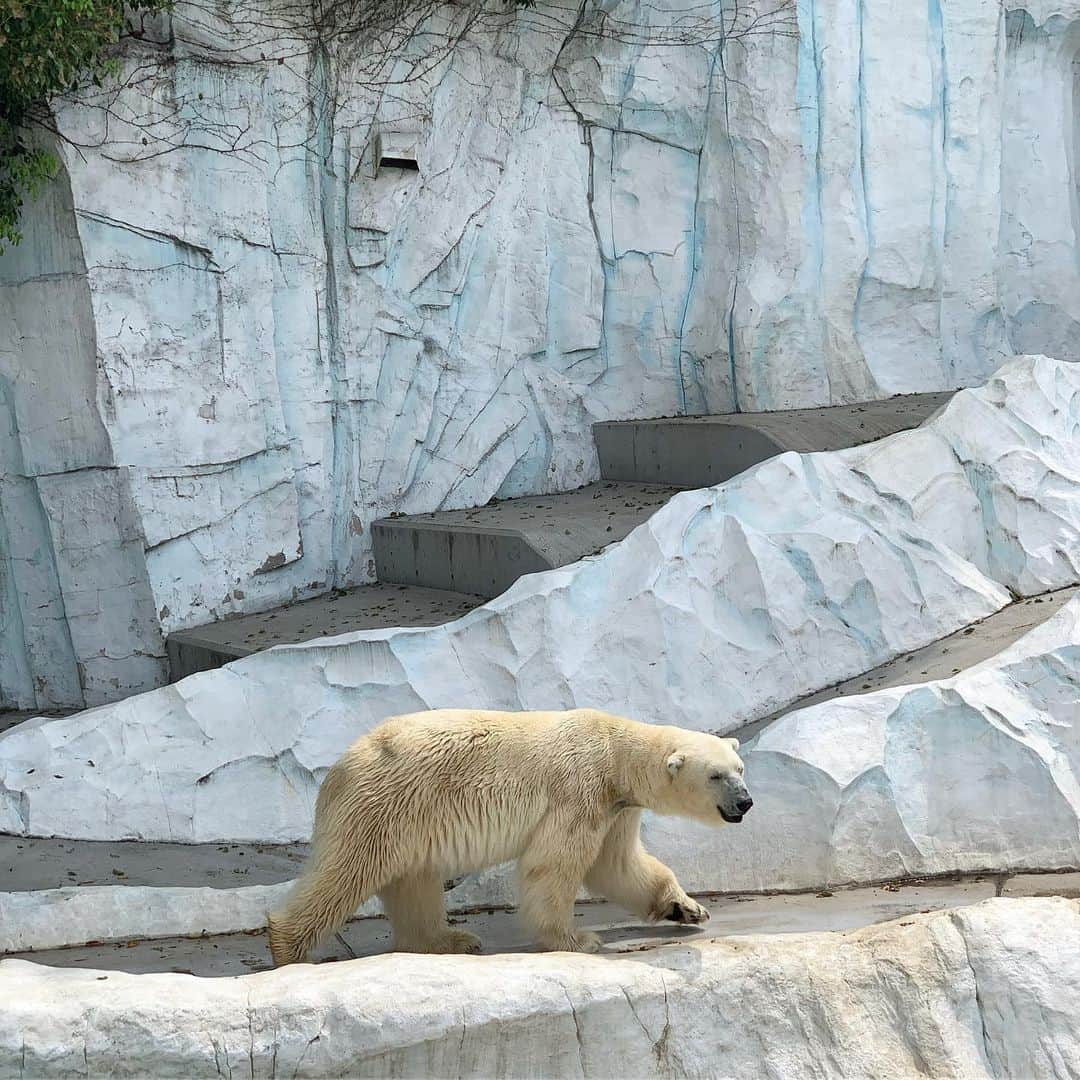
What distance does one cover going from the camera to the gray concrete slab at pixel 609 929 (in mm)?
4395

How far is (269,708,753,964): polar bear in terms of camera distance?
4258 millimetres

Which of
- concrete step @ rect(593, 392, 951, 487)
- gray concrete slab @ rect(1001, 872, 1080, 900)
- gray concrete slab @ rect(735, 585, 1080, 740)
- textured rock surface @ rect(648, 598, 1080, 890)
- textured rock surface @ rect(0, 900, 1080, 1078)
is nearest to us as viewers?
textured rock surface @ rect(0, 900, 1080, 1078)

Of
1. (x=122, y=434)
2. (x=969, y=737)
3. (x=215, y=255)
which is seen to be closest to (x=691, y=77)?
(x=215, y=255)

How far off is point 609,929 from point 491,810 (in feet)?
2.15

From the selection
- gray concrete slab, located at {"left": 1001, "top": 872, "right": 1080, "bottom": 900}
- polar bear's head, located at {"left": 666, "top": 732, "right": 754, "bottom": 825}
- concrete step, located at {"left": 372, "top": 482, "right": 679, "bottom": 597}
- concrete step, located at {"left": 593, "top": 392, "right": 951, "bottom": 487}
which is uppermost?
concrete step, located at {"left": 593, "top": 392, "right": 951, "bottom": 487}

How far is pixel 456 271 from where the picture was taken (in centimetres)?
910

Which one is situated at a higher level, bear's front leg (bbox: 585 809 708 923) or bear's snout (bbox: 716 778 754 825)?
bear's snout (bbox: 716 778 754 825)

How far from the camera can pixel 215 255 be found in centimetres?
812

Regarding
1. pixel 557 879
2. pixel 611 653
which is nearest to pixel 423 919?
pixel 557 879

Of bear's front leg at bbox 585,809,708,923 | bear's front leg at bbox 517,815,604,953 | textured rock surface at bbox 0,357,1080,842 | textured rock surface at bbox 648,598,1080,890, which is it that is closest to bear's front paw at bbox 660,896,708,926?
bear's front leg at bbox 585,809,708,923

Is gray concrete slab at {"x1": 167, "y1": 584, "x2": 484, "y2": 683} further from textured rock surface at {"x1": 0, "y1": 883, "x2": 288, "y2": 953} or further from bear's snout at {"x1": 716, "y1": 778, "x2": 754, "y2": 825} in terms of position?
bear's snout at {"x1": 716, "y1": 778, "x2": 754, "y2": 825}

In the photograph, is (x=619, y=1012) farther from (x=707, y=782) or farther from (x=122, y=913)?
(x=122, y=913)

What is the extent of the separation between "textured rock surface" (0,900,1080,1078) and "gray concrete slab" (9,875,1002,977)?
1.38 feet

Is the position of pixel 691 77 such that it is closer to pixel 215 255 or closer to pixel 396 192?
pixel 396 192
